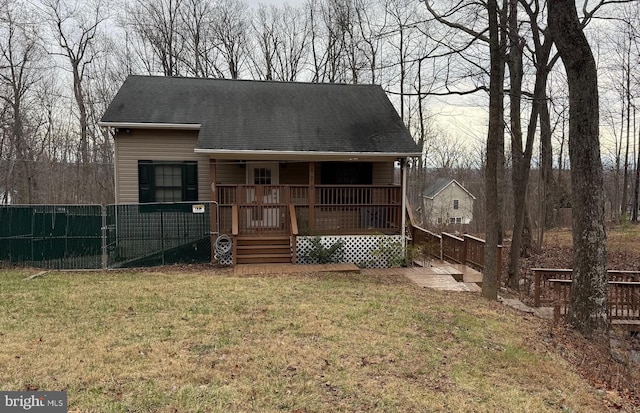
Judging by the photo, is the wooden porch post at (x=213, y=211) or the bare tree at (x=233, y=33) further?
the bare tree at (x=233, y=33)

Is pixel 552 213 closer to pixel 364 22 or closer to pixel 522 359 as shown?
pixel 364 22

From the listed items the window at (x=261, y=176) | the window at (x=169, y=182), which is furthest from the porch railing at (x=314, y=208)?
the window at (x=169, y=182)

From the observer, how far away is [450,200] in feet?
138

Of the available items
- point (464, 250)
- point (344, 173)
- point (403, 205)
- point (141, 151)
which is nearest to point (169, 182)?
point (141, 151)

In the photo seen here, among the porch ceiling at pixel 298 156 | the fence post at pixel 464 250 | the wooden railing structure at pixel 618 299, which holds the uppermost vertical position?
the porch ceiling at pixel 298 156

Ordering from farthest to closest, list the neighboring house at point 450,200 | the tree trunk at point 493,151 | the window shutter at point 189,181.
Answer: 1. the neighboring house at point 450,200
2. the window shutter at point 189,181
3. the tree trunk at point 493,151

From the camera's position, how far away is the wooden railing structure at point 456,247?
10.7 metres

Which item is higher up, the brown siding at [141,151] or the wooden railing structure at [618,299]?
the brown siding at [141,151]

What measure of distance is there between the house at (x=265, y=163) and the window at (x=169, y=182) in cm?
3

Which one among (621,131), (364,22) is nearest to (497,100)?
(364,22)

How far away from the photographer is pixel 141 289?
7449 mm

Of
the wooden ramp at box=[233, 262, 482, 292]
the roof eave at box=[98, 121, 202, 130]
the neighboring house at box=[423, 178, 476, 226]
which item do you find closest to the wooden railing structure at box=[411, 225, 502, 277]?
the wooden ramp at box=[233, 262, 482, 292]

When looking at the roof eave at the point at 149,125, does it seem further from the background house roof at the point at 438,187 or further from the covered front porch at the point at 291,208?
the background house roof at the point at 438,187

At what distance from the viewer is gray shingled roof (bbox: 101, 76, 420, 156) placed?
11172 millimetres
